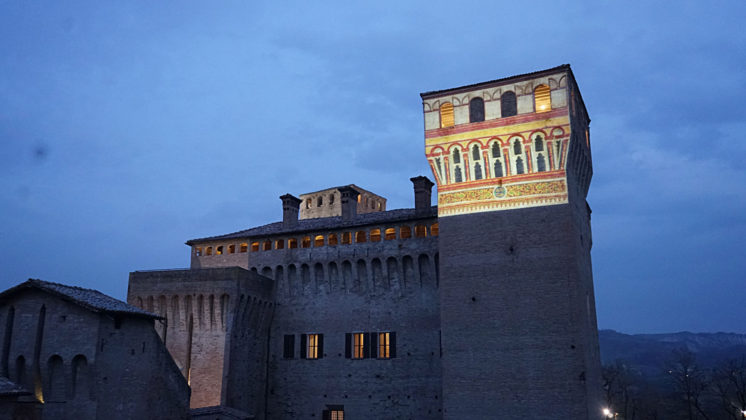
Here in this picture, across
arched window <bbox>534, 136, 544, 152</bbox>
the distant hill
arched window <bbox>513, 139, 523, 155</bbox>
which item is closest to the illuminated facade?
arched window <bbox>534, 136, 544, 152</bbox>

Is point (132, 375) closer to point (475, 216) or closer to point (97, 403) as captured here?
point (97, 403)

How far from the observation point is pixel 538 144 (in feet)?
85.9

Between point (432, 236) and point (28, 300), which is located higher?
point (432, 236)

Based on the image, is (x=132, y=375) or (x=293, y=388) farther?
(x=293, y=388)

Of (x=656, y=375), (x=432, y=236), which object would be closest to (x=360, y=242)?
(x=432, y=236)

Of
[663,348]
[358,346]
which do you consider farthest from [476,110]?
[663,348]

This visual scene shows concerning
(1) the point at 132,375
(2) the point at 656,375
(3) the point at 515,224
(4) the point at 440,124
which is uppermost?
(4) the point at 440,124

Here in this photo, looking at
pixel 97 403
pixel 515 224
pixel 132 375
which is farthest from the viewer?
pixel 515 224

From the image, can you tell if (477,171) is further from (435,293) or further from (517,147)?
(435,293)

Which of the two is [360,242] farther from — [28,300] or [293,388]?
[28,300]

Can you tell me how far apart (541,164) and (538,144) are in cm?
96

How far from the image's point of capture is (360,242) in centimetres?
3288

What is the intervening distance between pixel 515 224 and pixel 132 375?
58.6ft

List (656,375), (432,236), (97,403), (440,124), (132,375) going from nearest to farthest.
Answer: (97,403) → (132,375) → (440,124) → (432,236) → (656,375)
